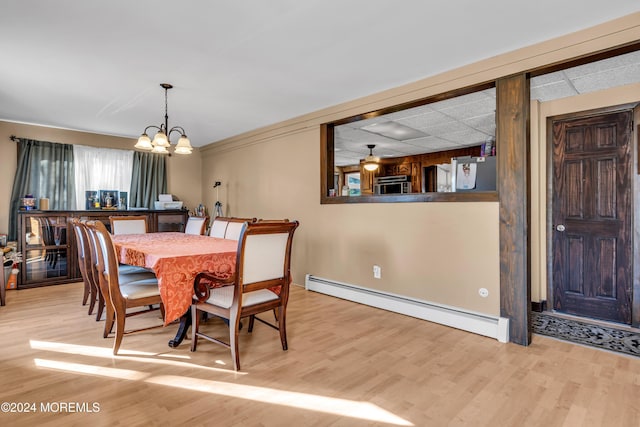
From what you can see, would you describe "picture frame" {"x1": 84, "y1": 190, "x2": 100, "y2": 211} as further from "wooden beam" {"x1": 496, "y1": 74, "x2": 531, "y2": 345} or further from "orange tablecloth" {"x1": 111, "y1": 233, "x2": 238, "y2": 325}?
"wooden beam" {"x1": 496, "y1": 74, "x2": 531, "y2": 345}

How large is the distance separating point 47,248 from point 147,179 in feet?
6.06

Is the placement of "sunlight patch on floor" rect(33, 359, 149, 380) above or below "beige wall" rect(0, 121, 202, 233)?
below

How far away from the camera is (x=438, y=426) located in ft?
5.48

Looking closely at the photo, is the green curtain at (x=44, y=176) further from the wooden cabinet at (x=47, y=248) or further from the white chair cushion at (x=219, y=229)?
the white chair cushion at (x=219, y=229)

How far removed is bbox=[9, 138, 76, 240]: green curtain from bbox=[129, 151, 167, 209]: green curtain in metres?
0.88

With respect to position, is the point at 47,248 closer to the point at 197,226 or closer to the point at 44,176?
the point at 44,176

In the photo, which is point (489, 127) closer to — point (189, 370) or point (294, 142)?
point (294, 142)

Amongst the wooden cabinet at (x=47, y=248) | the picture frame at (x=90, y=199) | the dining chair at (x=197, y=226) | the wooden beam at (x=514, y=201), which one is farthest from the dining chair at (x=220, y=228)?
the wooden beam at (x=514, y=201)

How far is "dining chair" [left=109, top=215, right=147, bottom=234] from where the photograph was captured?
423 centimetres

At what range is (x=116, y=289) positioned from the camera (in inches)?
93.4

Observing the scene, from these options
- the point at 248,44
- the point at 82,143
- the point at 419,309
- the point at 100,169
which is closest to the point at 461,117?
the point at 419,309

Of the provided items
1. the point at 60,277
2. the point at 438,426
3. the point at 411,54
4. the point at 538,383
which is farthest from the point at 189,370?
the point at 60,277

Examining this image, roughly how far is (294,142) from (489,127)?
2838 mm

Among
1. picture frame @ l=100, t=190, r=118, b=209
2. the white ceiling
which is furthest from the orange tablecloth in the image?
picture frame @ l=100, t=190, r=118, b=209
